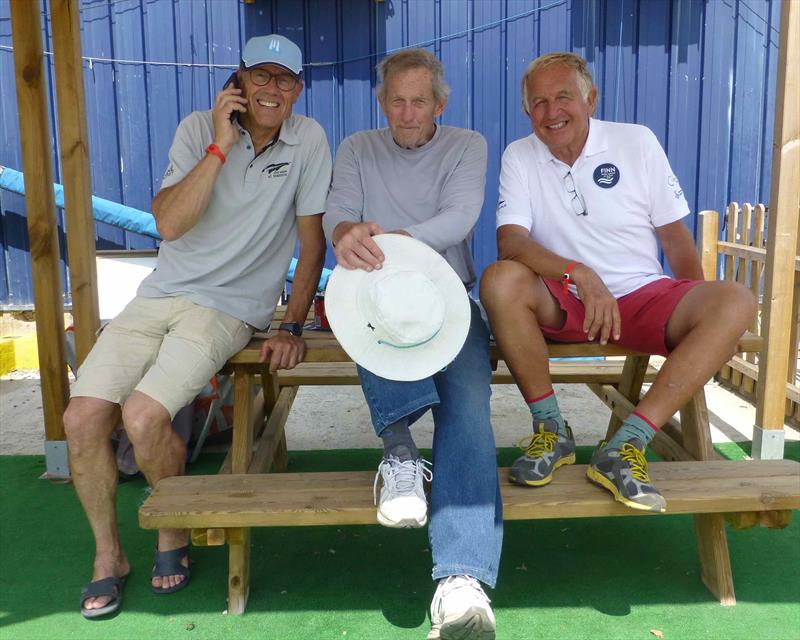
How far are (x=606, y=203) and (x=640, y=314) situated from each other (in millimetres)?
457

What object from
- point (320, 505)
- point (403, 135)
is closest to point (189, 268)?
point (403, 135)

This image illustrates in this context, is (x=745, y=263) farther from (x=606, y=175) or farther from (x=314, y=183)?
(x=314, y=183)

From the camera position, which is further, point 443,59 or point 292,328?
point 443,59

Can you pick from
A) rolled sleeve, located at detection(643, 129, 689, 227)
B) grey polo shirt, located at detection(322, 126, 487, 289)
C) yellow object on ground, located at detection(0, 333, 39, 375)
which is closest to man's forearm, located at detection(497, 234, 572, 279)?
grey polo shirt, located at detection(322, 126, 487, 289)

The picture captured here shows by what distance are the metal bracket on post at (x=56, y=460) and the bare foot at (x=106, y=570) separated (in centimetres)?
115

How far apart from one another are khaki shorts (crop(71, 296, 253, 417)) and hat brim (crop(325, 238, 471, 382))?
1.84ft

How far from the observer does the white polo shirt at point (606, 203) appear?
9.52ft

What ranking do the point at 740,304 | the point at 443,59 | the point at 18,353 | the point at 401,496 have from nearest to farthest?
the point at 401,496, the point at 740,304, the point at 18,353, the point at 443,59

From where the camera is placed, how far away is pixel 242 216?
2.99m

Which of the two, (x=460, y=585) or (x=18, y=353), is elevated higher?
(x=460, y=585)

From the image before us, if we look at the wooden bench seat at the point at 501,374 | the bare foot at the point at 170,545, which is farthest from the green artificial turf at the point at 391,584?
the wooden bench seat at the point at 501,374

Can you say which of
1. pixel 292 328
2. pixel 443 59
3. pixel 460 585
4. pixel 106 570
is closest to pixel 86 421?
pixel 106 570

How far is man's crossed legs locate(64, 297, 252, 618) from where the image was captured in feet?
8.54

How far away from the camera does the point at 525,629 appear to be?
249cm
